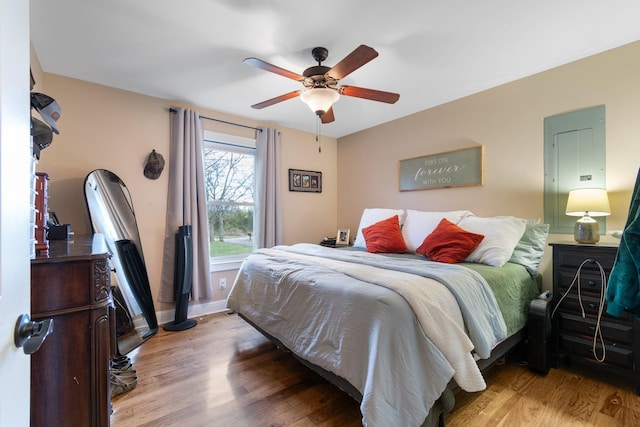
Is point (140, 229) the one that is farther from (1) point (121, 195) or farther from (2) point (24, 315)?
(2) point (24, 315)

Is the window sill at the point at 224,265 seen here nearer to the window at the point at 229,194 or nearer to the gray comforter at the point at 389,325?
the window at the point at 229,194

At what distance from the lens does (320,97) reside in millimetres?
2156

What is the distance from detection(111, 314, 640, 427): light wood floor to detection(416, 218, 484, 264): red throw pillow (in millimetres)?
883

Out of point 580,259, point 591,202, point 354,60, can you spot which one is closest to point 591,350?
point 580,259

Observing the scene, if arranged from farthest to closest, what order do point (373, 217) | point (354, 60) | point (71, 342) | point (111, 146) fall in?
1. point (373, 217)
2. point (111, 146)
3. point (354, 60)
4. point (71, 342)

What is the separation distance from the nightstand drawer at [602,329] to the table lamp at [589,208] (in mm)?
565

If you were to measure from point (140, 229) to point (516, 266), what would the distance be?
3.51 metres

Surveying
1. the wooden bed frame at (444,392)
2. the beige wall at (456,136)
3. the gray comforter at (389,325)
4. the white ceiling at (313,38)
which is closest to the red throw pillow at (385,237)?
the beige wall at (456,136)

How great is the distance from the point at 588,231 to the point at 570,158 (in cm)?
71

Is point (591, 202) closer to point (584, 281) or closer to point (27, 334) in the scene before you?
point (584, 281)

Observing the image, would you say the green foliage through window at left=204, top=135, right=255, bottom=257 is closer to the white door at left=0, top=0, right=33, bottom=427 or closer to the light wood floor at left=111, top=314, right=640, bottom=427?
the light wood floor at left=111, top=314, right=640, bottom=427

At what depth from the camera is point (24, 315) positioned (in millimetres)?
606

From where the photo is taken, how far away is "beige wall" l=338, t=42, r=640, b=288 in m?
2.14

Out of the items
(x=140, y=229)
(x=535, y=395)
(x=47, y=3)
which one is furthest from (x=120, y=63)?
(x=535, y=395)
